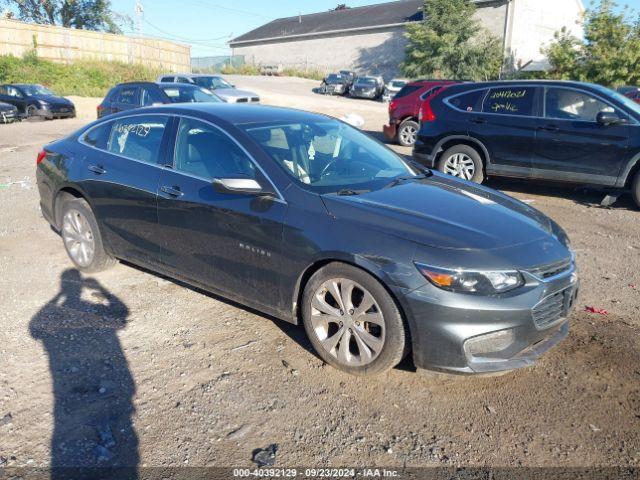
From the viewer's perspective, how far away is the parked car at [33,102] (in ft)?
71.1

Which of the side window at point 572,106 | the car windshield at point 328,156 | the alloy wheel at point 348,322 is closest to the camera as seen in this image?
the alloy wheel at point 348,322

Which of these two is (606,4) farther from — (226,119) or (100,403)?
(100,403)

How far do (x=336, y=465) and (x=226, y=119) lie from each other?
2.64 m

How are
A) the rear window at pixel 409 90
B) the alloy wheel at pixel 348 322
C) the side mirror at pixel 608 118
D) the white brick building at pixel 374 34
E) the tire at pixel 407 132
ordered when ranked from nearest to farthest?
the alloy wheel at pixel 348 322 < the side mirror at pixel 608 118 < the tire at pixel 407 132 < the rear window at pixel 409 90 < the white brick building at pixel 374 34

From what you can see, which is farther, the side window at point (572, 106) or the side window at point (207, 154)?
the side window at point (572, 106)

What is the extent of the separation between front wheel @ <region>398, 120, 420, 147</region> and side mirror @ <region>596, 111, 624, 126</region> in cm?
633

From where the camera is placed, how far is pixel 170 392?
3357 mm

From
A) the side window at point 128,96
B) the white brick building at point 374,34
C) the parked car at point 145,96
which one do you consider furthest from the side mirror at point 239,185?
the white brick building at point 374,34

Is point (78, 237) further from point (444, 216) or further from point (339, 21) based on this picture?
point (339, 21)

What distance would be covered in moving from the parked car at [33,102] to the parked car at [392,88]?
2015 cm

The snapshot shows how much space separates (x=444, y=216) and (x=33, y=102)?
22397 millimetres

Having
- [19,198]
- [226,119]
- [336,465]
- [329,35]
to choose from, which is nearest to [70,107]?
[19,198]

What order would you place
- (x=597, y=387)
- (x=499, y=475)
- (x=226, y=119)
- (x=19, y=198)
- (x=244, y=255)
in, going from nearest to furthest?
(x=499, y=475)
(x=597, y=387)
(x=244, y=255)
(x=226, y=119)
(x=19, y=198)

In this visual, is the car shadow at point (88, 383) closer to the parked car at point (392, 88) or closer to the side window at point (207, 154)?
the side window at point (207, 154)
